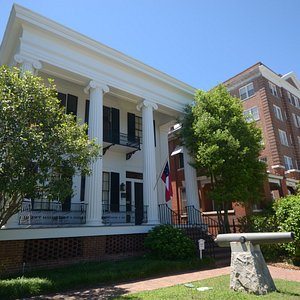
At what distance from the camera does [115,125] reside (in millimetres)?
17047

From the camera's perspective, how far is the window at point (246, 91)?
98.1ft

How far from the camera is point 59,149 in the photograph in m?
7.98

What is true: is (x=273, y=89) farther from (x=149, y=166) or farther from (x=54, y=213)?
(x=54, y=213)

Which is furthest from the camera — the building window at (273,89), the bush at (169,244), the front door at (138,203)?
the building window at (273,89)

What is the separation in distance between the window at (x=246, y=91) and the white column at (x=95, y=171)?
2073cm

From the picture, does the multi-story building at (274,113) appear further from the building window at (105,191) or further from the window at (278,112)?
the building window at (105,191)

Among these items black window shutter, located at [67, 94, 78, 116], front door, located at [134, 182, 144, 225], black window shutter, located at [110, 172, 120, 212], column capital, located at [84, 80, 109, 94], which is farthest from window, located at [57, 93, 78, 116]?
front door, located at [134, 182, 144, 225]

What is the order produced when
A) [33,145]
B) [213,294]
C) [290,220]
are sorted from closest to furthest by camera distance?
[213,294] → [33,145] → [290,220]

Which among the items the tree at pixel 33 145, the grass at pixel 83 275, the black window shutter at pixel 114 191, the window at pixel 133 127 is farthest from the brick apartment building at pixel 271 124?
the tree at pixel 33 145

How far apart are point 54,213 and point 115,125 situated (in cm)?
656

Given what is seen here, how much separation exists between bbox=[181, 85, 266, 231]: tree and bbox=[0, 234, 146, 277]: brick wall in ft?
18.4

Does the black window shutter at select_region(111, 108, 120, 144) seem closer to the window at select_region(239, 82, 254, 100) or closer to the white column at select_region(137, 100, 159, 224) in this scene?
the white column at select_region(137, 100, 159, 224)

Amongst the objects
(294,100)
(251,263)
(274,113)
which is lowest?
(251,263)

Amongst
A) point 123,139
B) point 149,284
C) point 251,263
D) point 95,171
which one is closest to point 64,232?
point 95,171
